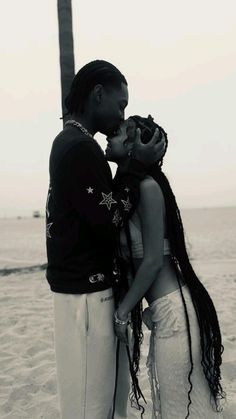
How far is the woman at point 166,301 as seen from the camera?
2.14 metres

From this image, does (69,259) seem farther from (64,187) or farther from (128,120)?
(128,120)

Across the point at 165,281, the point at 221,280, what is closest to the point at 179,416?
the point at 165,281

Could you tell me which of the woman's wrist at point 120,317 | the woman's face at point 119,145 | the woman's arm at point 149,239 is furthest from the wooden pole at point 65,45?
the woman's wrist at point 120,317

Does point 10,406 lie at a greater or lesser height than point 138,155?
lesser

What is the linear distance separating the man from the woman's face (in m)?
0.05

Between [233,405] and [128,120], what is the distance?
2875 millimetres

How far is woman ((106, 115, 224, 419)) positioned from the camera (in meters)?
2.14

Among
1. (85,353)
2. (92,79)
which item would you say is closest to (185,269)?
(85,353)

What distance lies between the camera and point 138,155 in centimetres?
224

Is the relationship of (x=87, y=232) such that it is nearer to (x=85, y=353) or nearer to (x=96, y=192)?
(x=96, y=192)

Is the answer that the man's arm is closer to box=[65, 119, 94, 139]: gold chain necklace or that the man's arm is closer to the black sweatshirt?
the black sweatshirt

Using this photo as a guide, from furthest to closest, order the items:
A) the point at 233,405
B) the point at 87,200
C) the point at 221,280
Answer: the point at 221,280, the point at 233,405, the point at 87,200

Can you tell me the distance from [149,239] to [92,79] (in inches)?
32.0

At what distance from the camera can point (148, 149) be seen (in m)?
2.21
